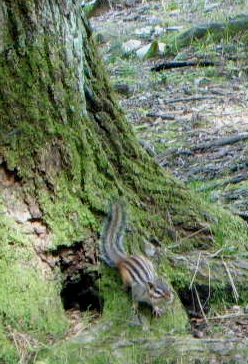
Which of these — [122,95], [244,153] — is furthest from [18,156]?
[122,95]

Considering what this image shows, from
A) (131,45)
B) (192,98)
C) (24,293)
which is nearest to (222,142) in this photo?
(192,98)

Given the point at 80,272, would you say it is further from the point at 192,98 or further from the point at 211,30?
the point at 211,30

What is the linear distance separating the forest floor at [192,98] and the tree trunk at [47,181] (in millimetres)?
689

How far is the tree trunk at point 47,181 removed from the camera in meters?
3.61

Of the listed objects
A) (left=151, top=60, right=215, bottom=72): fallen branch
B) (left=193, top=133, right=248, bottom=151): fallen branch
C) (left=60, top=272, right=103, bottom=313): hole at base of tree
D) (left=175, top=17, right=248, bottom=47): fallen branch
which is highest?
(left=175, top=17, right=248, bottom=47): fallen branch

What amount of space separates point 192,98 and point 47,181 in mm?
4929

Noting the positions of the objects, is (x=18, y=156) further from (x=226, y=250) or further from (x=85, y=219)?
(x=226, y=250)

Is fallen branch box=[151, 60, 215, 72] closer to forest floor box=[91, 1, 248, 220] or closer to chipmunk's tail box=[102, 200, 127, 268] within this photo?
forest floor box=[91, 1, 248, 220]

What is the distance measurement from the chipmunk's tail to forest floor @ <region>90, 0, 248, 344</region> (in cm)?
54

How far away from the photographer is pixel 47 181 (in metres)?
3.82

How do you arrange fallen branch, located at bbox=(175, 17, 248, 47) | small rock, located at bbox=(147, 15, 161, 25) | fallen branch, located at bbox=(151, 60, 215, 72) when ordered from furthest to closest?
1. small rock, located at bbox=(147, 15, 161, 25)
2. fallen branch, located at bbox=(175, 17, 248, 47)
3. fallen branch, located at bbox=(151, 60, 215, 72)

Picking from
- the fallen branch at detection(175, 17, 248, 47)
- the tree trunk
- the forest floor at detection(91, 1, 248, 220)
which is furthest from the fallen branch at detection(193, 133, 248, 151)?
the fallen branch at detection(175, 17, 248, 47)

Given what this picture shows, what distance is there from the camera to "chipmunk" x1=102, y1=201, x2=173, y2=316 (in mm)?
3678

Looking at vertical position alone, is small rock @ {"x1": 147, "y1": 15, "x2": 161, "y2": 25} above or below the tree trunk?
above
